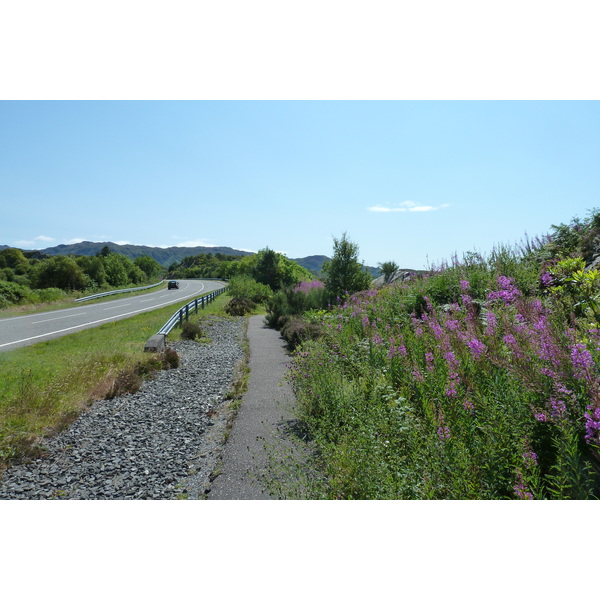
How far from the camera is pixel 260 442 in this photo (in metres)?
4.31

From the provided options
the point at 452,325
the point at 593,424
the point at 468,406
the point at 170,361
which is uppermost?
the point at 452,325

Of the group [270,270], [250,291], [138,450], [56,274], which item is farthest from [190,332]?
[270,270]

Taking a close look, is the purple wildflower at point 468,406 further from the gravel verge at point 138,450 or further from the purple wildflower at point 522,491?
the gravel verge at point 138,450

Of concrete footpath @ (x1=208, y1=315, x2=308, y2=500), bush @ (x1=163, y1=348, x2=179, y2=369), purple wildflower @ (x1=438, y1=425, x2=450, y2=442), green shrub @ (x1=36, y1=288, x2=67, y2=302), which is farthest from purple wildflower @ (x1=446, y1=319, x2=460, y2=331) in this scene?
green shrub @ (x1=36, y1=288, x2=67, y2=302)

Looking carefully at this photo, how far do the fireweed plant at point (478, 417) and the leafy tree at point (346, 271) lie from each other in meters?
9.72

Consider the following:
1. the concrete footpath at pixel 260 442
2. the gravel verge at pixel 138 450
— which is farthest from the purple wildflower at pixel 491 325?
the gravel verge at pixel 138 450

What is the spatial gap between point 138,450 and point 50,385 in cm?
249

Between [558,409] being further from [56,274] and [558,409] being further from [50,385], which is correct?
[56,274]

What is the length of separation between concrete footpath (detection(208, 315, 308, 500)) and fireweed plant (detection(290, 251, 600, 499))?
419 millimetres

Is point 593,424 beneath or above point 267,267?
beneath

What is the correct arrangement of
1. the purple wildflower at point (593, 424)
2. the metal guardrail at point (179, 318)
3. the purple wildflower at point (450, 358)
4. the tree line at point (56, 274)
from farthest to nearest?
the metal guardrail at point (179, 318) → the tree line at point (56, 274) → the purple wildflower at point (450, 358) → the purple wildflower at point (593, 424)

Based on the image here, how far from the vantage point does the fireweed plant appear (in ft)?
8.09

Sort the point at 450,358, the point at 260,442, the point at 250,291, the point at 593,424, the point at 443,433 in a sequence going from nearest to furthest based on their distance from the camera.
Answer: the point at 593,424 → the point at 443,433 → the point at 450,358 → the point at 260,442 → the point at 250,291

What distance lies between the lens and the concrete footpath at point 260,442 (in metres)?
3.28
